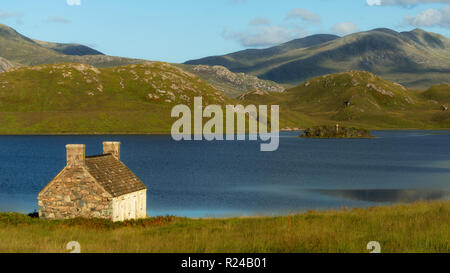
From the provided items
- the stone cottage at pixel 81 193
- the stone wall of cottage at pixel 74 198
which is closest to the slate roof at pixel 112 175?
the stone cottage at pixel 81 193

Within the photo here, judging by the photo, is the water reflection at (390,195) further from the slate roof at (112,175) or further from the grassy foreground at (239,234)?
the slate roof at (112,175)

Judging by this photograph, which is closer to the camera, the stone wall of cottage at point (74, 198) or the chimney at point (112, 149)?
the stone wall of cottage at point (74, 198)

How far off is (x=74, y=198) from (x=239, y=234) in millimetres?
13737

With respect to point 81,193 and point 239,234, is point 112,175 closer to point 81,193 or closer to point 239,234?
point 81,193

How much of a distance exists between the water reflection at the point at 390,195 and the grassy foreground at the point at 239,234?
2677 centimetres

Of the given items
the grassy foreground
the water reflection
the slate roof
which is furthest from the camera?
the water reflection

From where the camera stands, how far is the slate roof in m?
34.3

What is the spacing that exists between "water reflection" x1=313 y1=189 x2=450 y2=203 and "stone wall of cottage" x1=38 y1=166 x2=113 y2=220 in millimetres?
39041

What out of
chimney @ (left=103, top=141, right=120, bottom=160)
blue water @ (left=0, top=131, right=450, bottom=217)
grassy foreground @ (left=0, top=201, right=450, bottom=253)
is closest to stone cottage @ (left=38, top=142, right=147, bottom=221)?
grassy foreground @ (left=0, top=201, right=450, bottom=253)

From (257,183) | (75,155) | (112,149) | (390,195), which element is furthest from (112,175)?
(257,183)

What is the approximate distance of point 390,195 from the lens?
6544 centimetres

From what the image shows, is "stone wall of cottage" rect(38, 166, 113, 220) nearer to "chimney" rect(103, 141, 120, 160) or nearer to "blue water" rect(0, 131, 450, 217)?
"chimney" rect(103, 141, 120, 160)

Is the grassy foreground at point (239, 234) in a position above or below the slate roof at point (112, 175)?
below

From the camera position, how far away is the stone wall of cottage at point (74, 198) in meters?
33.6
